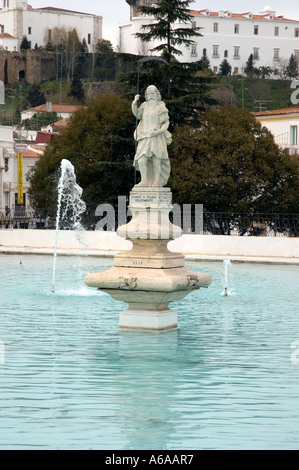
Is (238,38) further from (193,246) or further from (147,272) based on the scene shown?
(147,272)

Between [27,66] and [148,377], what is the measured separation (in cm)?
14776

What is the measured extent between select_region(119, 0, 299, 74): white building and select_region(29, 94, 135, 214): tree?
306ft

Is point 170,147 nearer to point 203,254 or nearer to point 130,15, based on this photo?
point 203,254

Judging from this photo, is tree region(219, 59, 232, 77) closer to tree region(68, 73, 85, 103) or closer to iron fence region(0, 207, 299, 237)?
tree region(68, 73, 85, 103)

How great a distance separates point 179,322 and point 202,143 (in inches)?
1032

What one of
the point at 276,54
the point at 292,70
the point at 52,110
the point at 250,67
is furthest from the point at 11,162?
the point at 276,54

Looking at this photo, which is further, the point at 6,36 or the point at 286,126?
the point at 6,36

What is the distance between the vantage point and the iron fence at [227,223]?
123ft

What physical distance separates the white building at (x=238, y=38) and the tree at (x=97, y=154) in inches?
3675

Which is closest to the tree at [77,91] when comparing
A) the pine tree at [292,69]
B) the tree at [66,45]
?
the tree at [66,45]

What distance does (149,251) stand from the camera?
16344 millimetres

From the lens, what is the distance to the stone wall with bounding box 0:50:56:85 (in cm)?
15625

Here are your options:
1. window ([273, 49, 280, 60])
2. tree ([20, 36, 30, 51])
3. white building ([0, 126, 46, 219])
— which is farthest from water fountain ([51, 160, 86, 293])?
tree ([20, 36, 30, 51])

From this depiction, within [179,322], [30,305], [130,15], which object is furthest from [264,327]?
[130,15]
